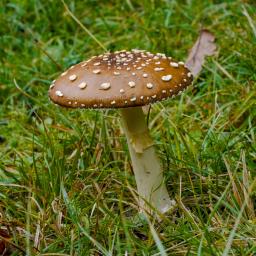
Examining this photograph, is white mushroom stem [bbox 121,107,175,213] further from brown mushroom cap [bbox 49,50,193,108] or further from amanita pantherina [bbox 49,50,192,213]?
brown mushroom cap [bbox 49,50,193,108]

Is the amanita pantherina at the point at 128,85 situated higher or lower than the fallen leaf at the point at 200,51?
higher

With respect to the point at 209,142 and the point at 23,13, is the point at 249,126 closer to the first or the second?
the point at 209,142

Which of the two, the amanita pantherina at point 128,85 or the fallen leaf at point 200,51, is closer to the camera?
the amanita pantherina at point 128,85

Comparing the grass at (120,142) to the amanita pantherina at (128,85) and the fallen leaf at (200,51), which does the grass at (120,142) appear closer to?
the fallen leaf at (200,51)

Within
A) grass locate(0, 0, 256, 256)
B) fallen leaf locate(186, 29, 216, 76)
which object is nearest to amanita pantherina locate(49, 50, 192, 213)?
grass locate(0, 0, 256, 256)

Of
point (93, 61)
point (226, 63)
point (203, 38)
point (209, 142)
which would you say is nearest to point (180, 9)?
point (203, 38)

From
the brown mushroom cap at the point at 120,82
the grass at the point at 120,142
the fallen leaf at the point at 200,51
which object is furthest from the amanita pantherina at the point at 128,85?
the fallen leaf at the point at 200,51

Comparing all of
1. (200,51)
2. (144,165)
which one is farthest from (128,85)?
(200,51)
